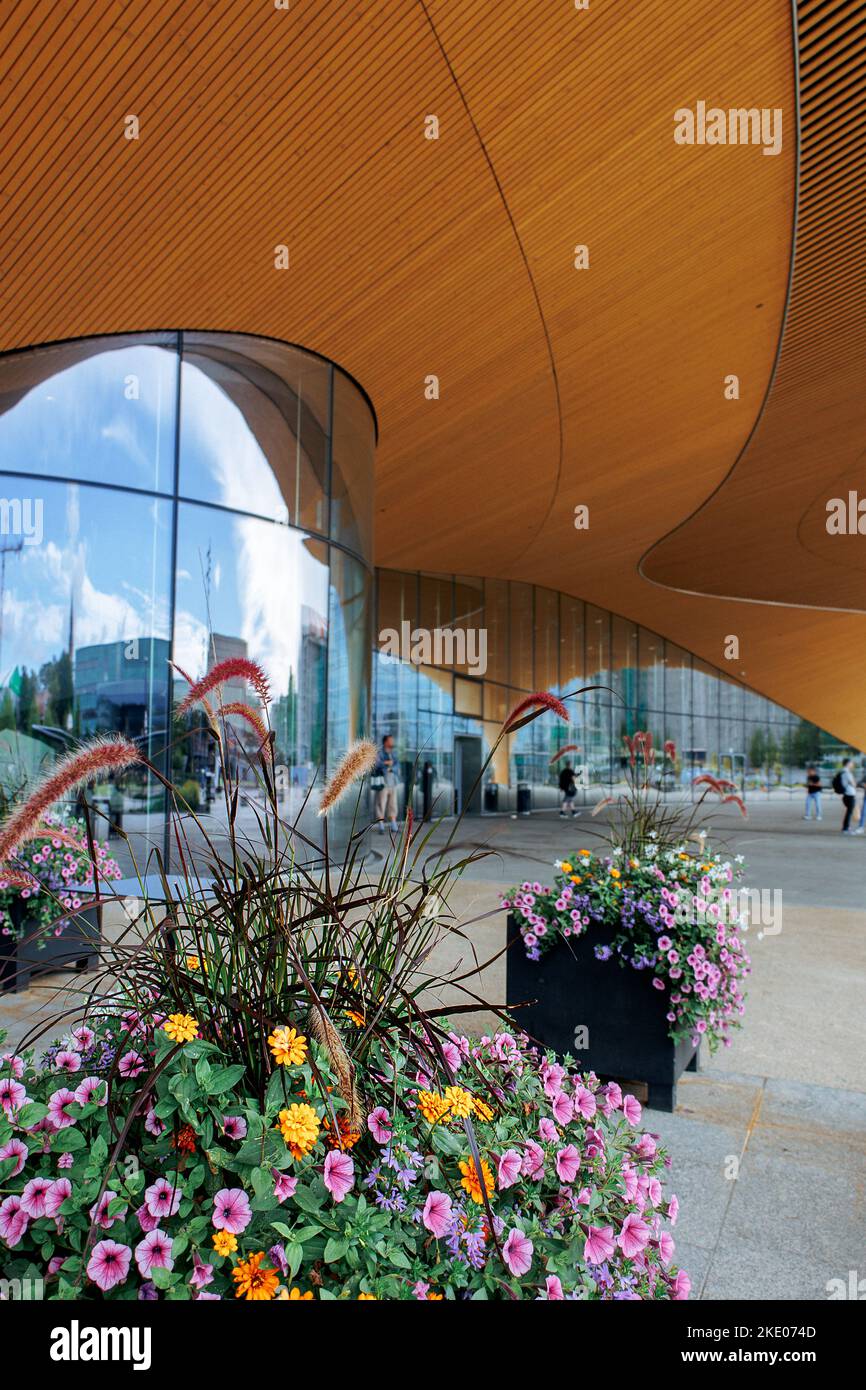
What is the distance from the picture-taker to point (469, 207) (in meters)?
8.09

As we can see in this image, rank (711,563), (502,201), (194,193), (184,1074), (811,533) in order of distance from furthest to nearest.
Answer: (711,563) < (811,533) < (502,201) < (194,193) < (184,1074)

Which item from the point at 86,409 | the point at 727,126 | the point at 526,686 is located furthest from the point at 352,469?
the point at 526,686

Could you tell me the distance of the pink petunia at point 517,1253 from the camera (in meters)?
→ 1.28

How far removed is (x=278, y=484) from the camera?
33.6 feet

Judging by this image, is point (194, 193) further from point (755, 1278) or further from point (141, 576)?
point (755, 1278)

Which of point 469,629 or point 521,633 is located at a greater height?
point 521,633

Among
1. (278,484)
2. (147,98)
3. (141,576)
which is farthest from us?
(278,484)

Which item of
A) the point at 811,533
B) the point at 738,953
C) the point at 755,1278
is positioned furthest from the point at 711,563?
the point at 755,1278

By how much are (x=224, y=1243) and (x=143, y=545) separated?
29.3ft

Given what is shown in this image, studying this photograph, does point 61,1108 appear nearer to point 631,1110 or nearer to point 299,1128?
point 299,1128

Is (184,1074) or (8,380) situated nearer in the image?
(184,1074)

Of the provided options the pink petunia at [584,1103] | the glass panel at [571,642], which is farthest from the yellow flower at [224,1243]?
the glass panel at [571,642]

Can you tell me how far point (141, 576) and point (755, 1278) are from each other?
8421 mm

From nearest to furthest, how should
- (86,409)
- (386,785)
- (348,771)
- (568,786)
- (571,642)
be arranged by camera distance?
1. (348,771)
2. (86,409)
3. (386,785)
4. (568,786)
5. (571,642)
